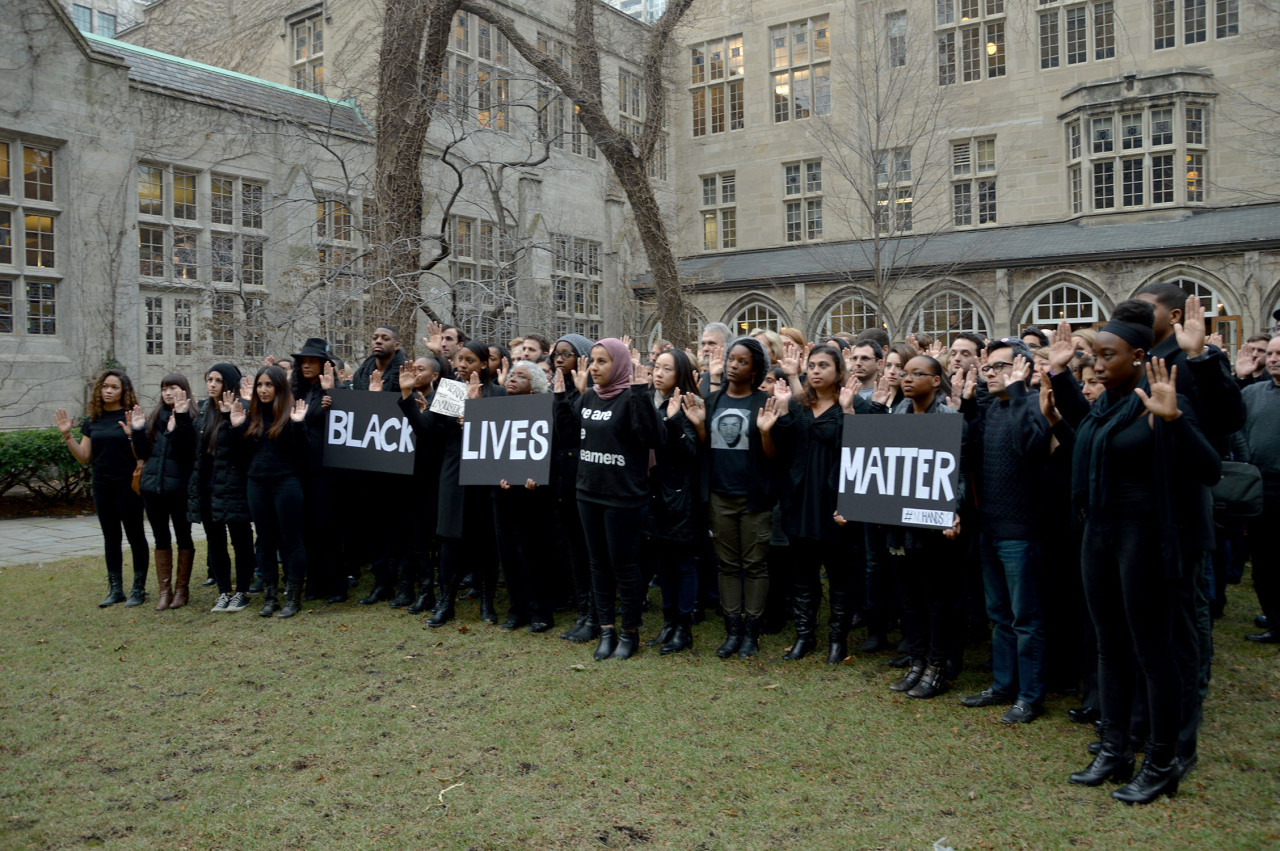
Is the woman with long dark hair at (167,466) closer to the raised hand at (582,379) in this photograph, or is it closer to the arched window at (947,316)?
the raised hand at (582,379)

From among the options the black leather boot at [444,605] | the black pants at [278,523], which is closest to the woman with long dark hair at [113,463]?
the black pants at [278,523]

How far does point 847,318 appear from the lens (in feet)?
84.8

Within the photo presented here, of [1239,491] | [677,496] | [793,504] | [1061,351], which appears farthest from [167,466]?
[1239,491]

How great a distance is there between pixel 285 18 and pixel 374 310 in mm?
16348

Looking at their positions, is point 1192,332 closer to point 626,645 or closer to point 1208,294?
point 626,645

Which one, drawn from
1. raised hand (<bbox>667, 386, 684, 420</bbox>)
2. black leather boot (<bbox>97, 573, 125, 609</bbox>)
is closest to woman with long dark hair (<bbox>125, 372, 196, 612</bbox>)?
black leather boot (<bbox>97, 573, 125, 609</bbox>)

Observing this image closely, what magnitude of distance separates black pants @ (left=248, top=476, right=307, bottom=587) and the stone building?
16307mm

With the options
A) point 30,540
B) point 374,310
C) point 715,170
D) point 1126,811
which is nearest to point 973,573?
point 1126,811

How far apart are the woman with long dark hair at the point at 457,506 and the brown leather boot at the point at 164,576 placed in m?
2.59

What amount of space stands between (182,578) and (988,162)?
24626 millimetres

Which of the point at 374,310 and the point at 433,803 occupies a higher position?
the point at 374,310

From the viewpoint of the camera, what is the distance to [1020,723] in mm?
4941

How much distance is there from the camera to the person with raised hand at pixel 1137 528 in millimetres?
3809

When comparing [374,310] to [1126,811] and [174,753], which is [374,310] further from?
[1126,811]
